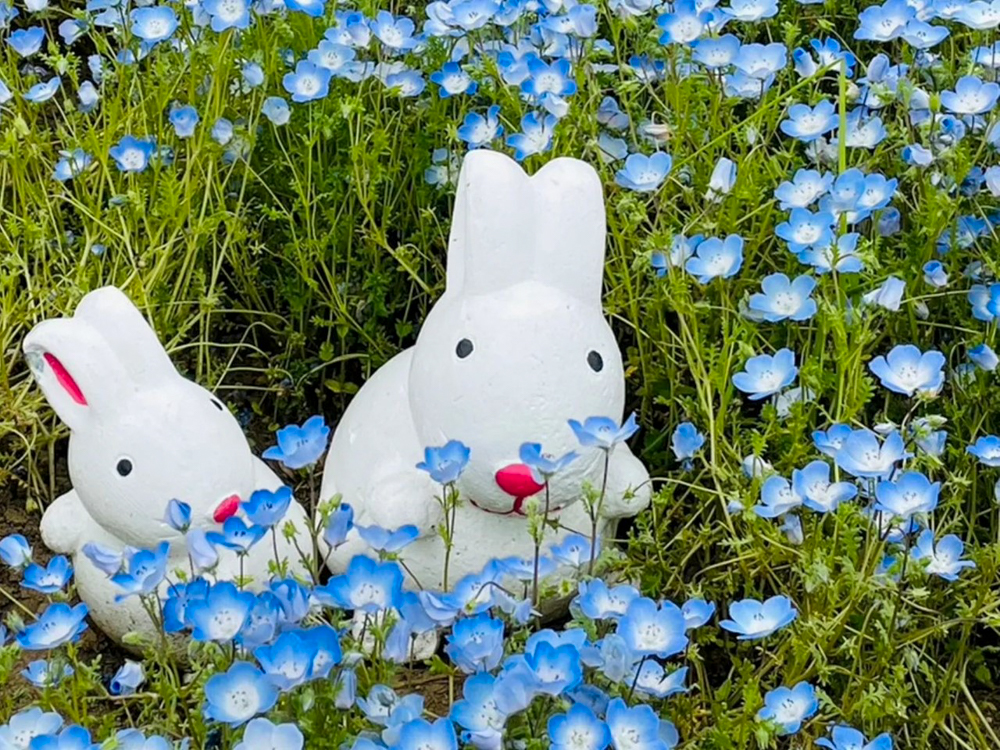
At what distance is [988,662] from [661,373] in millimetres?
577

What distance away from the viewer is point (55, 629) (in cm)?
164

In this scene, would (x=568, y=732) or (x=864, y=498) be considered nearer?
(x=568, y=732)

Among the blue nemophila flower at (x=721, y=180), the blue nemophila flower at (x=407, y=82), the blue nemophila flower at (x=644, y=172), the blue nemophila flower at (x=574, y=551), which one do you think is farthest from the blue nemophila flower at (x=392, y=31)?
the blue nemophila flower at (x=574, y=551)

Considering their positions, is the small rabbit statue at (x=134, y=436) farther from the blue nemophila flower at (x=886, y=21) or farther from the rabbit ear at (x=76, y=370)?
the blue nemophila flower at (x=886, y=21)

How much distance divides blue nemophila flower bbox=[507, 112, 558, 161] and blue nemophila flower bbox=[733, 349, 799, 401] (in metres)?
0.50

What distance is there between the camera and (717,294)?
2260 mm

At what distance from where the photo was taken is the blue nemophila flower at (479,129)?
2332mm

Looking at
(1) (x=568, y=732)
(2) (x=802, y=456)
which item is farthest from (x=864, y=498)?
(1) (x=568, y=732)

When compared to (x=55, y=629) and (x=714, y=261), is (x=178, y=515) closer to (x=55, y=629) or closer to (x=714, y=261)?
(x=55, y=629)

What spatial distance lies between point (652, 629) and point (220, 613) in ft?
1.44

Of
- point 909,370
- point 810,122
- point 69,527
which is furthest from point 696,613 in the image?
point 810,122

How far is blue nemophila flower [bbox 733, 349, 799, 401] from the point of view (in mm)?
1907

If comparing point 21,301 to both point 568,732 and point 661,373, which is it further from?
point 568,732

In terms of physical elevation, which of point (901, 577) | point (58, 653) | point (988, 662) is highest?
point (901, 577)
